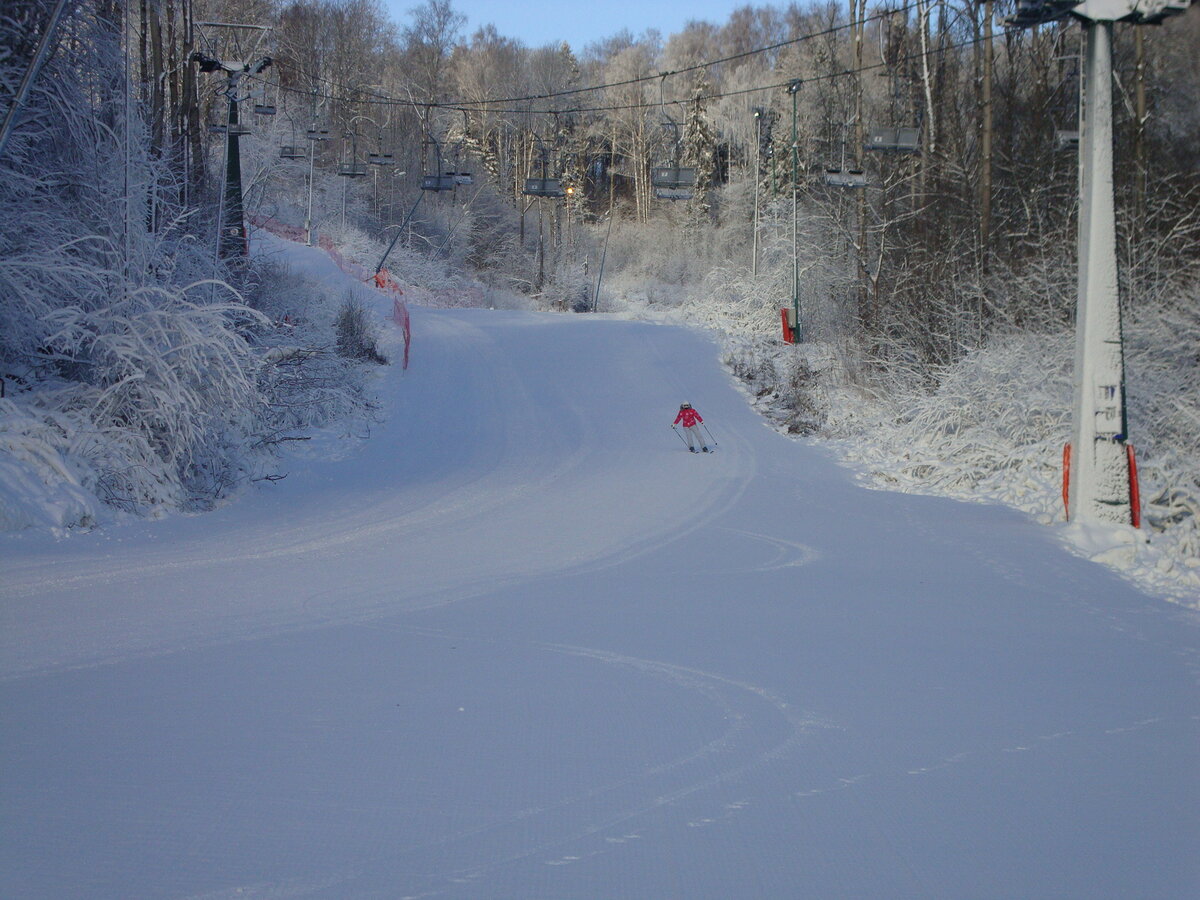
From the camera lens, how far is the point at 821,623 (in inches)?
289

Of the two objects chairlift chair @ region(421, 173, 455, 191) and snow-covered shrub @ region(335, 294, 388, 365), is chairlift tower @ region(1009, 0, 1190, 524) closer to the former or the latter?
snow-covered shrub @ region(335, 294, 388, 365)

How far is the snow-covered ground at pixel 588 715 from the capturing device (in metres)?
3.61

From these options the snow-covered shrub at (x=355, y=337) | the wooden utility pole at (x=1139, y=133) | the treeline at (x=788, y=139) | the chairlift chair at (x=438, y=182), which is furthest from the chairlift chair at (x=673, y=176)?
the wooden utility pole at (x=1139, y=133)

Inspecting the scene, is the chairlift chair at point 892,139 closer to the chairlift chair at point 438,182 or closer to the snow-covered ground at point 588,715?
the snow-covered ground at point 588,715

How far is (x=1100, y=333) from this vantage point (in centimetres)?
1126

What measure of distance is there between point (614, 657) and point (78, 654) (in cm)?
351

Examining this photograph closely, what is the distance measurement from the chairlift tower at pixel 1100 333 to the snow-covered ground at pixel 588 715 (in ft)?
3.05

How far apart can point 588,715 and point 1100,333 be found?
356 inches

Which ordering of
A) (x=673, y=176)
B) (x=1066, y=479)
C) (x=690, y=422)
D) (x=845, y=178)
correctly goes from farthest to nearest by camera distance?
(x=673, y=176)
(x=845, y=178)
(x=690, y=422)
(x=1066, y=479)

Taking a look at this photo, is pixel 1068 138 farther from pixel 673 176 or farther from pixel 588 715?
pixel 588 715

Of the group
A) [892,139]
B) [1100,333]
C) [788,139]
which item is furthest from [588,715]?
[788,139]

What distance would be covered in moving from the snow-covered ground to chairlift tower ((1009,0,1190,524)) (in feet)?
3.05

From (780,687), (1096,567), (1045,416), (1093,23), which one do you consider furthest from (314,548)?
(1045,416)

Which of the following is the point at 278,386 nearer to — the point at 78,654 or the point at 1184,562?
the point at 78,654
